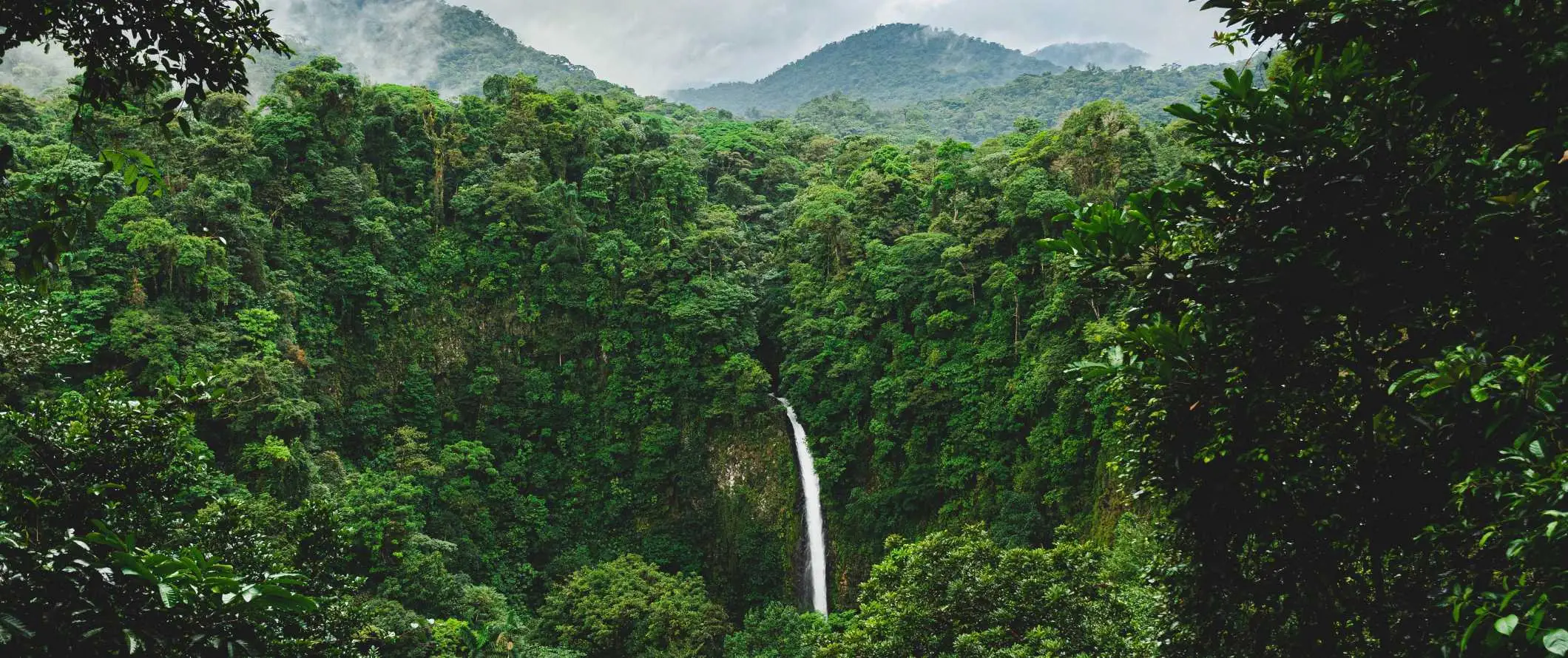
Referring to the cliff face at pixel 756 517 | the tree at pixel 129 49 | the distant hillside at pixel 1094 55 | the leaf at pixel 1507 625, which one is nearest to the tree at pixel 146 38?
the tree at pixel 129 49

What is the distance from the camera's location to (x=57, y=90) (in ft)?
73.4

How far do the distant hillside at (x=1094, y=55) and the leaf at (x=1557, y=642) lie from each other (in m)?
118

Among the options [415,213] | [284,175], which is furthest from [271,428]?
[415,213]

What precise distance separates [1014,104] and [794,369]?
4536 centimetres

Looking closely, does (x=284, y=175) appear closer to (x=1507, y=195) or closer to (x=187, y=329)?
(x=187, y=329)

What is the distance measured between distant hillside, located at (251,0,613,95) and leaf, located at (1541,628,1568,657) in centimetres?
5652

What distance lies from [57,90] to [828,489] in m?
22.1

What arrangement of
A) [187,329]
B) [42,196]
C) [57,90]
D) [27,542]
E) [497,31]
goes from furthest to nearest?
[497,31]
[57,90]
[187,329]
[42,196]
[27,542]

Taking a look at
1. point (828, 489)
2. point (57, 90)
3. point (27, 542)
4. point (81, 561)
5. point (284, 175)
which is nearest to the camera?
point (81, 561)

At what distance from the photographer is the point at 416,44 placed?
5697 cm

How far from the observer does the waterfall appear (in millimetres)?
18547

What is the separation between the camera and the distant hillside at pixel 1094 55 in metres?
116

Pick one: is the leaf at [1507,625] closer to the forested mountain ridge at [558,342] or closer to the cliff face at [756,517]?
the forested mountain ridge at [558,342]

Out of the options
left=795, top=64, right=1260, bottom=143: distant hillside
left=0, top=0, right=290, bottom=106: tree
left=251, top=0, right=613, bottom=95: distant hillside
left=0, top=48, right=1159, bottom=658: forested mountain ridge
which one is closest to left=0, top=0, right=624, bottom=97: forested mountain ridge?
left=251, top=0, right=613, bottom=95: distant hillside
